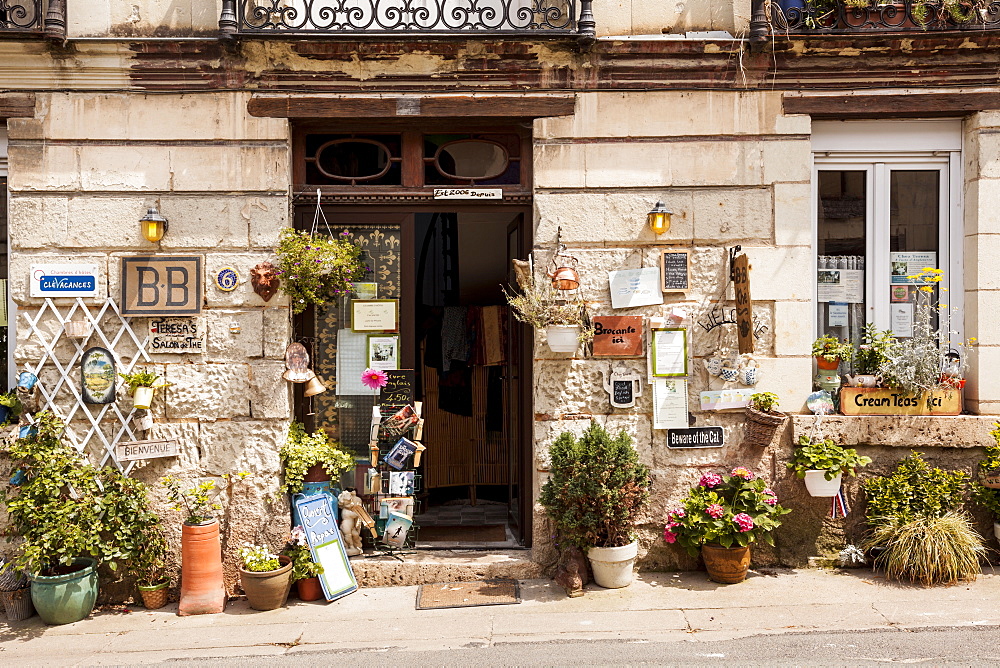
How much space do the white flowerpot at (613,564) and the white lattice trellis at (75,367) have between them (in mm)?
3604

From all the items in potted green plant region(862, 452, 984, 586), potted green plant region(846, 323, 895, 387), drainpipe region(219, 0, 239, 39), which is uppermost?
drainpipe region(219, 0, 239, 39)

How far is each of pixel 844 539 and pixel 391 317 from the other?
4054 millimetres

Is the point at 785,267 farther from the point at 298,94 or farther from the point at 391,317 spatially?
the point at 298,94

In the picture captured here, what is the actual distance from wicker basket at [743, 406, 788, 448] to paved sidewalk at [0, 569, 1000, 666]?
A: 106cm

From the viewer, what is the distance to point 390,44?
18.9 ft

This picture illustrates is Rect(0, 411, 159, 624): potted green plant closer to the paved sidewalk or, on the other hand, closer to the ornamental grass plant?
the paved sidewalk

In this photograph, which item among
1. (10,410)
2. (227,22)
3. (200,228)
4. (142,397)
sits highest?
(227,22)

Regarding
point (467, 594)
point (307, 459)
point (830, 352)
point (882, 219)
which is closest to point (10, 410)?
point (307, 459)

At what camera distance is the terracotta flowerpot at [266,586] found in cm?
537

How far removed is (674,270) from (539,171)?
1.33 metres

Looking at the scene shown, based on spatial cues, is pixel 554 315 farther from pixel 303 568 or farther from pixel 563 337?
pixel 303 568

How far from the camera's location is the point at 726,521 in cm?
559

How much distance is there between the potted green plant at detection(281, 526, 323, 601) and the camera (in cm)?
555

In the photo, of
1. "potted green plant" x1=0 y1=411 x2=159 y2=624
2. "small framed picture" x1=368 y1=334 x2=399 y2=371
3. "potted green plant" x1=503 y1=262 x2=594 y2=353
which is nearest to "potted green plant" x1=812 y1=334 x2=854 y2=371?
"potted green plant" x1=503 y1=262 x2=594 y2=353
